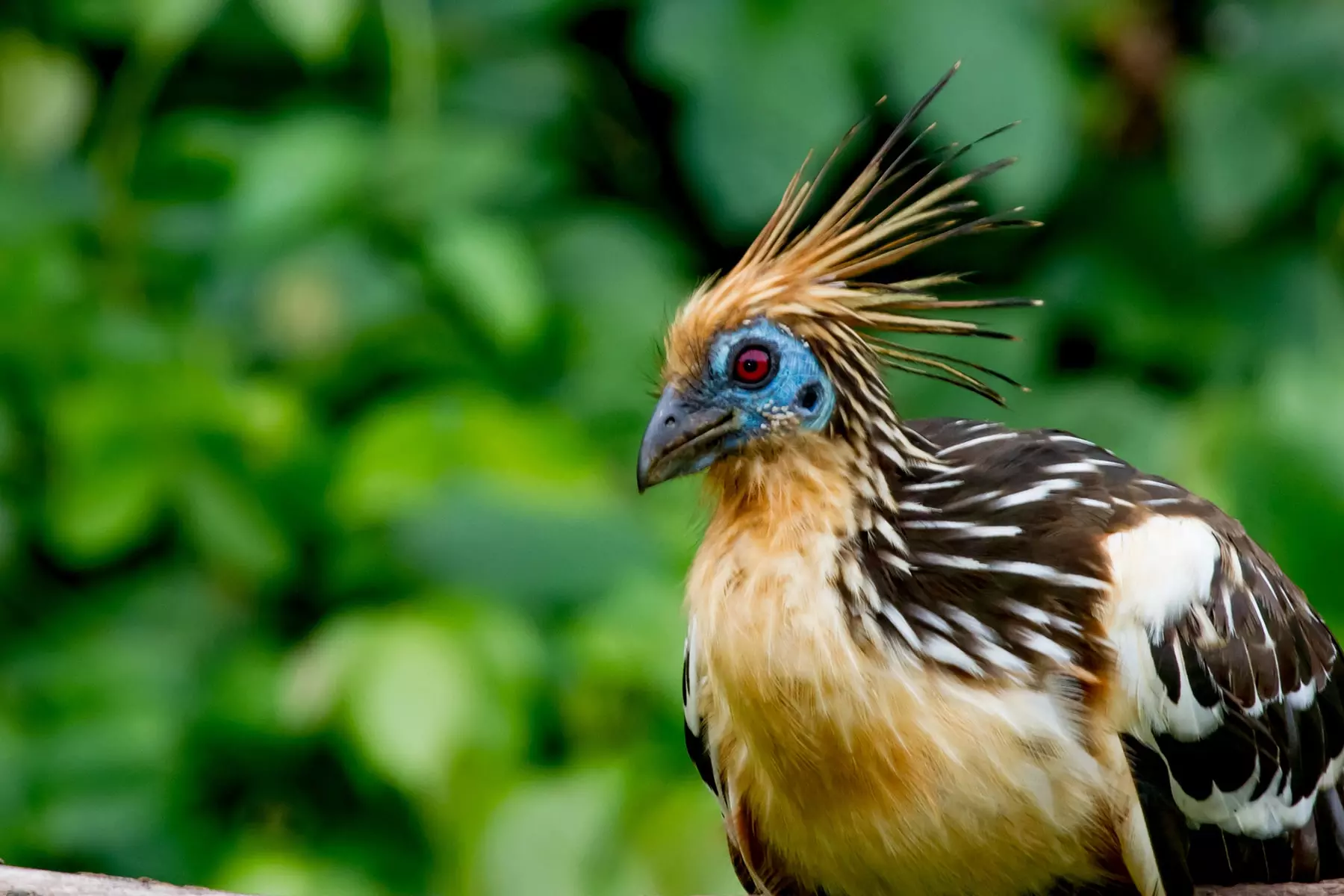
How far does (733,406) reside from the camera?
2248mm

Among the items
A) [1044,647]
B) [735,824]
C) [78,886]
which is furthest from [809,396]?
[78,886]

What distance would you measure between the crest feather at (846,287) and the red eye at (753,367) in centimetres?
5

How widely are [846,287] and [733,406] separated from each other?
0.25 m

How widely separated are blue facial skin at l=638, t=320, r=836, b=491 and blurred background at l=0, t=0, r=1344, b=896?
1.10 meters

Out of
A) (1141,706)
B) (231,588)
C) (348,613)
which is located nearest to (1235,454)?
(1141,706)

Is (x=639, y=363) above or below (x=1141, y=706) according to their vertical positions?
above

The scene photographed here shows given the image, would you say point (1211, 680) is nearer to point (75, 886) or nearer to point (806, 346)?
point (806, 346)

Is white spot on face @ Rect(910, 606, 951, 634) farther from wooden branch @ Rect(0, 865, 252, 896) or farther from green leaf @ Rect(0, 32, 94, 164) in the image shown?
green leaf @ Rect(0, 32, 94, 164)

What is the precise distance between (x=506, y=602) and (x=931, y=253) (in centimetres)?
168

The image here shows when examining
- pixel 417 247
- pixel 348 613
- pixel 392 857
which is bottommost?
pixel 392 857

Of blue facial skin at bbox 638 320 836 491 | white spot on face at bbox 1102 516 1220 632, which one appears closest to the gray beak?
blue facial skin at bbox 638 320 836 491

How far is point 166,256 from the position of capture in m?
4.23

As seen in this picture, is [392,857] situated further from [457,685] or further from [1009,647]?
[1009,647]

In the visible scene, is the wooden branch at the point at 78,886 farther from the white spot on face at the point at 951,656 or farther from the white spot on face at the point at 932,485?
the white spot on face at the point at 932,485
